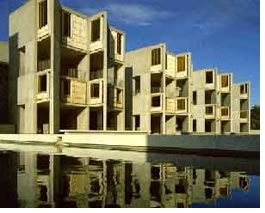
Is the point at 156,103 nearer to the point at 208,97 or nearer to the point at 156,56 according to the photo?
the point at 156,56

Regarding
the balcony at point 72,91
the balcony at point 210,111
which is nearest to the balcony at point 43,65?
the balcony at point 72,91

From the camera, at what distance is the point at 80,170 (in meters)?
8.22

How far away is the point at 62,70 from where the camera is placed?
72.2ft

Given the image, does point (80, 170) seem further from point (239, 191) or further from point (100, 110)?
point (100, 110)

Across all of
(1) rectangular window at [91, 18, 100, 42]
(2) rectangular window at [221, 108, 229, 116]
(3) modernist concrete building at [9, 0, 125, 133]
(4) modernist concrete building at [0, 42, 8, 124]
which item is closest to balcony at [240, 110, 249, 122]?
(2) rectangular window at [221, 108, 229, 116]

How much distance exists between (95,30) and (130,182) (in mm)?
Result: 15731

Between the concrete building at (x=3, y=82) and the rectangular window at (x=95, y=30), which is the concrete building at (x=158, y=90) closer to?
the rectangular window at (x=95, y=30)

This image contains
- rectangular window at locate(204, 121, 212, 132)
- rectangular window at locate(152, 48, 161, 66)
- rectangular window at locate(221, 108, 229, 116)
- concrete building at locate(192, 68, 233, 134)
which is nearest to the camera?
rectangular window at locate(152, 48, 161, 66)

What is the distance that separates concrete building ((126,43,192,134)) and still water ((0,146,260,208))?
1569 centimetres

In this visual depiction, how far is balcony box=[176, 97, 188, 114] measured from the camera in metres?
27.1

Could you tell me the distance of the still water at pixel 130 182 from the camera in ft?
17.6

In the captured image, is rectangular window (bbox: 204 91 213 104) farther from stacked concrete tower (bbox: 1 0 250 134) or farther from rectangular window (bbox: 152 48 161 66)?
rectangular window (bbox: 152 48 161 66)

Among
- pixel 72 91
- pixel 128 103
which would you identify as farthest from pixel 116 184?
pixel 128 103

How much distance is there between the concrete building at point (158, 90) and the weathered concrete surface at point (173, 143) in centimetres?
1197
